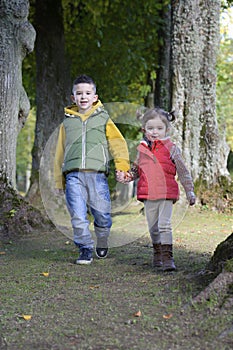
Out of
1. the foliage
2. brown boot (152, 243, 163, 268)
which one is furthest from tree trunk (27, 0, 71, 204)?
brown boot (152, 243, 163, 268)

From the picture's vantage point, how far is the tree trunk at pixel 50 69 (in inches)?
574

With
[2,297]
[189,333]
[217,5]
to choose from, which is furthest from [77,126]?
[217,5]

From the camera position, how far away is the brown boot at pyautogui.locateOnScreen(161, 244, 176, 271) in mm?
5258

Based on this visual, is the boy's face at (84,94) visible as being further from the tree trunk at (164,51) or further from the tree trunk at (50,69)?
the tree trunk at (164,51)

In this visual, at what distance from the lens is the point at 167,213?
213 inches

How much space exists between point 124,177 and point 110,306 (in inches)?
78.9

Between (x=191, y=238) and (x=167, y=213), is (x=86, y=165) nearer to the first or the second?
(x=167, y=213)

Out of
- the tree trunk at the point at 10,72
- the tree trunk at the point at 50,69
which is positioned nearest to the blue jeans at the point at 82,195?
the tree trunk at the point at 10,72

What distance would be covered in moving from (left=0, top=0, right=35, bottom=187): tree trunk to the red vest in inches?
154

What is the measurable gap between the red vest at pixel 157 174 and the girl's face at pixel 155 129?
0.06m

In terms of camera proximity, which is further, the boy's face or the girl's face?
the boy's face

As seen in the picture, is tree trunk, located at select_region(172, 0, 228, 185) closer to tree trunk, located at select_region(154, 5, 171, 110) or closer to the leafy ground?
the leafy ground

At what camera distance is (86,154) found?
19.3ft

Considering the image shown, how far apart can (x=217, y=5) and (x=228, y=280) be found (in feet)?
27.5
